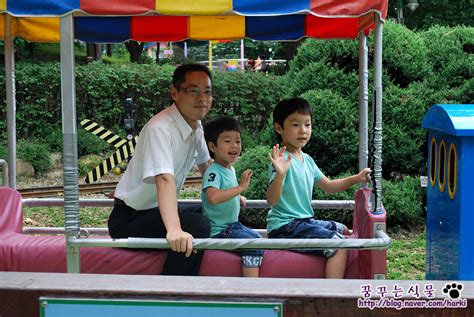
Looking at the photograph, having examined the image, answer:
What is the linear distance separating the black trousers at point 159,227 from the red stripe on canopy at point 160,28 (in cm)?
158

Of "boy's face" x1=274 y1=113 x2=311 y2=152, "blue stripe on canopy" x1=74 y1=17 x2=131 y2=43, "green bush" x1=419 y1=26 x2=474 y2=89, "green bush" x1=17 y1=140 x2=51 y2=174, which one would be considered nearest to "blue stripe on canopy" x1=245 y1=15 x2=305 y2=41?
"blue stripe on canopy" x1=74 y1=17 x2=131 y2=43

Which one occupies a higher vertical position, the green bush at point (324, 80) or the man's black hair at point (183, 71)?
the green bush at point (324, 80)

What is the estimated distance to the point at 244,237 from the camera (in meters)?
3.35

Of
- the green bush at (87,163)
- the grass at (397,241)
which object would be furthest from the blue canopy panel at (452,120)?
the green bush at (87,163)

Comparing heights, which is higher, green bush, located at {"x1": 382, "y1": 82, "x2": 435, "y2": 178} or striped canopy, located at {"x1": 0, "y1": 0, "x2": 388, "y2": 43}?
striped canopy, located at {"x1": 0, "y1": 0, "x2": 388, "y2": 43}

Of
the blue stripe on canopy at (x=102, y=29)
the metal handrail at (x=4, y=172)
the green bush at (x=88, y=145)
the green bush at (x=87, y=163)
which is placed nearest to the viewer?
the metal handrail at (x=4, y=172)

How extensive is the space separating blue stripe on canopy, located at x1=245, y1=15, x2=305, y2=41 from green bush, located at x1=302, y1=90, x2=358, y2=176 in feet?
10.8

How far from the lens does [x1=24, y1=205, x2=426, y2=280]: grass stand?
639 centimetres

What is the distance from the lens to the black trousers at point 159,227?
10.3 ft

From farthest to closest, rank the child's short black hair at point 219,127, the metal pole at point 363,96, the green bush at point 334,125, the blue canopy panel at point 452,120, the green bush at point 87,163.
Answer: the green bush at point 87,163
the green bush at point 334,125
the metal pole at point 363,96
the child's short black hair at point 219,127
the blue canopy panel at point 452,120

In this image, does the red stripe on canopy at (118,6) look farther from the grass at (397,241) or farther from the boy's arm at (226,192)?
the grass at (397,241)

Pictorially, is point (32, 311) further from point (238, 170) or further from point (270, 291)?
point (238, 170)

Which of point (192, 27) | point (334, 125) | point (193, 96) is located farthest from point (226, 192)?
point (334, 125)

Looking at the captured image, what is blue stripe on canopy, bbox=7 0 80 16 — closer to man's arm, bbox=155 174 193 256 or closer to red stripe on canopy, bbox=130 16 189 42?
Result: man's arm, bbox=155 174 193 256
